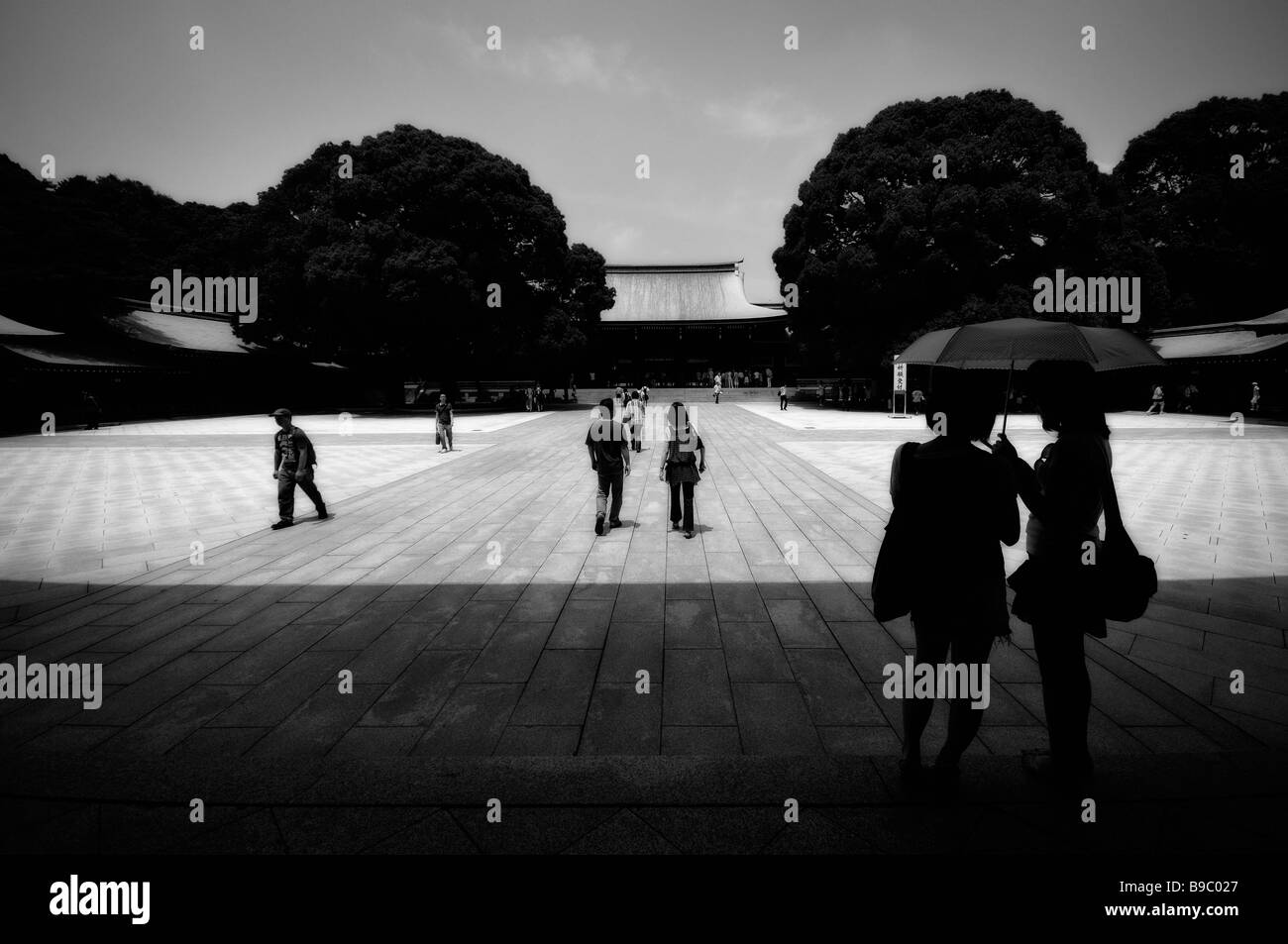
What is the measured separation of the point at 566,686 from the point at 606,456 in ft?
12.1

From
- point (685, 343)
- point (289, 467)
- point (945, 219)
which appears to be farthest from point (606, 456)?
point (685, 343)

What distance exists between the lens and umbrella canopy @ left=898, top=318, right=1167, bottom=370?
327 cm

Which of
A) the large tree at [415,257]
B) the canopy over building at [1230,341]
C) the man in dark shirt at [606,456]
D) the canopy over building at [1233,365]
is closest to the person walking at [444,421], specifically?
the man in dark shirt at [606,456]

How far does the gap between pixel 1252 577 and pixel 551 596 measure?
20.8ft

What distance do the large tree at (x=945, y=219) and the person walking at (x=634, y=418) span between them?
51.3 ft

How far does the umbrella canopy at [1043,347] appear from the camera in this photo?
327 cm

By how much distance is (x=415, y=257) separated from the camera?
26594 mm

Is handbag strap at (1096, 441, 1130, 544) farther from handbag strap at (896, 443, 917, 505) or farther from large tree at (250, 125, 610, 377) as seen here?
large tree at (250, 125, 610, 377)

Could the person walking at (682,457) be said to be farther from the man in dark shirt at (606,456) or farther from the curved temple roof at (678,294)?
the curved temple roof at (678,294)

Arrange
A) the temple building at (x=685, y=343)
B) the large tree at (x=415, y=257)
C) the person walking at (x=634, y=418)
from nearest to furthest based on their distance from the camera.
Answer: the person walking at (x=634, y=418)
the large tree at (x=415, y=257)
the temple building at (x=685, y=343)

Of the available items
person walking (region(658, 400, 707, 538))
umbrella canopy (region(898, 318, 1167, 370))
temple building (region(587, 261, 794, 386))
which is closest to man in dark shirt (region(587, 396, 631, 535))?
person walking (region(658, 400, 707, 538))

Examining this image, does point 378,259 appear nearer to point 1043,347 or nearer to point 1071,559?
point 1043,347
